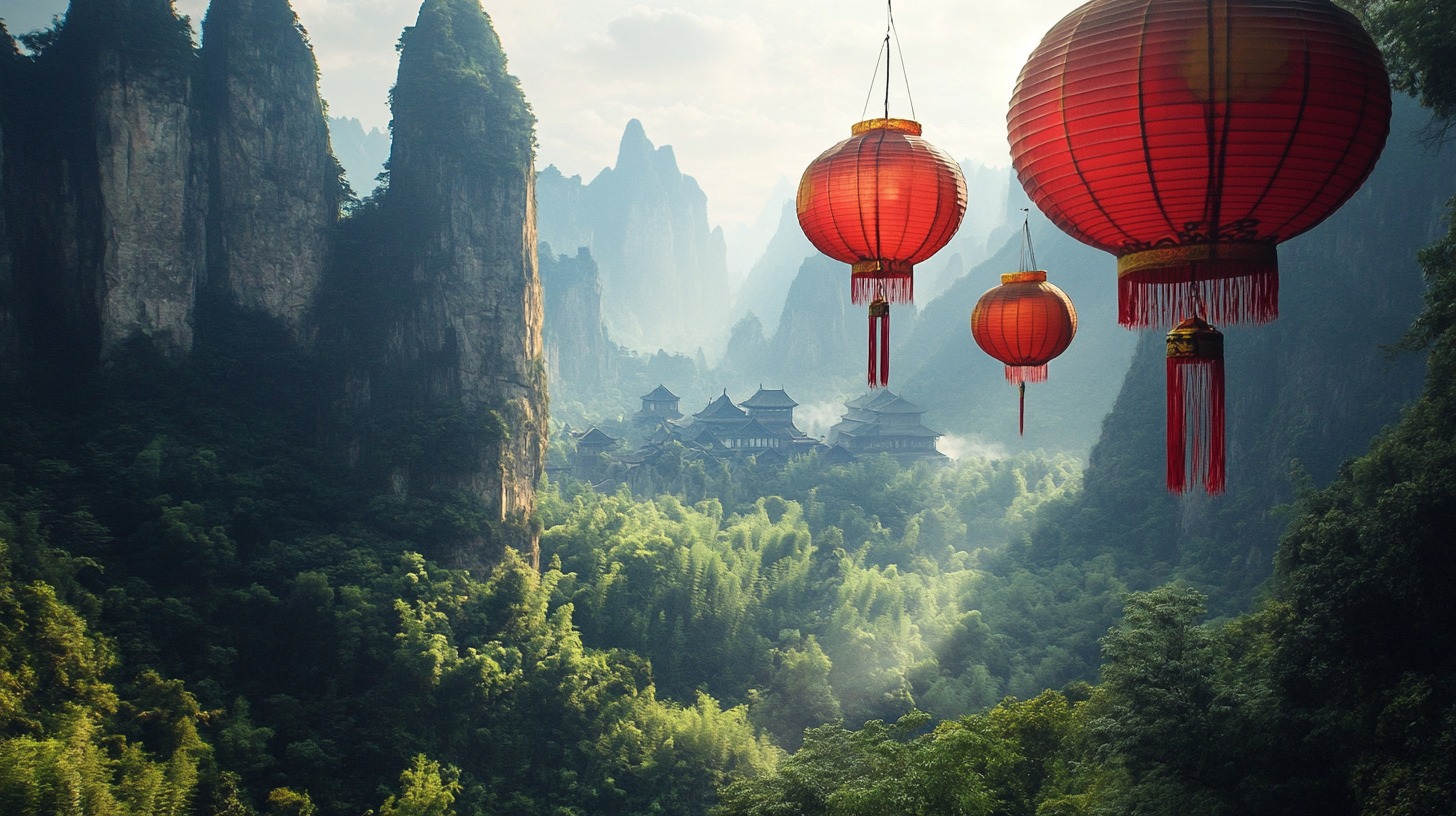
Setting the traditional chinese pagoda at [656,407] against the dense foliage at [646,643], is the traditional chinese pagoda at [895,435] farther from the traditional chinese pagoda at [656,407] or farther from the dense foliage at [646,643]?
the dense foliage at [646,643]

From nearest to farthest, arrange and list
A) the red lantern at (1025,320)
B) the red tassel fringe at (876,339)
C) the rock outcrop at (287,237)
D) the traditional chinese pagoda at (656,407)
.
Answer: the red tassel fringe at (876,339), the red lantern at (1025,320), the rock outcrop at (287,237), the traditional chinese pagoda at (656,407)

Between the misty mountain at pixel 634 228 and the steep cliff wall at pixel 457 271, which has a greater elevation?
the misty mountain at pixel 634 228

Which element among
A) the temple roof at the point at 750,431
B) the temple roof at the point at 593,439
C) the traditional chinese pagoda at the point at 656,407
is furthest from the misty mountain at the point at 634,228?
the temple roof at the point at 593,439

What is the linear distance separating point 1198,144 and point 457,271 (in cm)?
1967

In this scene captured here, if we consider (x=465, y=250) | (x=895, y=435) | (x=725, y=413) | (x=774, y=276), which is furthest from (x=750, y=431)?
(x=774, y=276)

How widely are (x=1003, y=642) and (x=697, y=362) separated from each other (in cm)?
5007

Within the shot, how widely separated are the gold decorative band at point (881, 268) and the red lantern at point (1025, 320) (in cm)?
79

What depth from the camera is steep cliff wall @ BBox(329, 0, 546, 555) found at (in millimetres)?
20000

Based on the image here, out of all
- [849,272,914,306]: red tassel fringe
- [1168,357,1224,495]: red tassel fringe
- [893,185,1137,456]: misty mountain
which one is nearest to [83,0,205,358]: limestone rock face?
[849,272,914,306]: red tassel fringe

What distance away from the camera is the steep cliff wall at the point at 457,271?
20.0 meters

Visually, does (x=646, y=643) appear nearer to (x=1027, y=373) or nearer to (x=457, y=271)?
(x=457, y=271)

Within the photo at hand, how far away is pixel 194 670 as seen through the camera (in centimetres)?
1260

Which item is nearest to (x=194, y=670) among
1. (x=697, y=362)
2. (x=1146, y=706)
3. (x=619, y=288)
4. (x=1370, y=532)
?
(x=1146, y=706)

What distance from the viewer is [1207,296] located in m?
2.82
